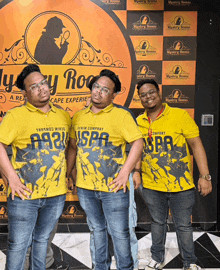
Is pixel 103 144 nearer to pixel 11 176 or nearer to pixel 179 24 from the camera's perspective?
pixel 11 176

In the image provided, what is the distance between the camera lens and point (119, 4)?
10.0 ft

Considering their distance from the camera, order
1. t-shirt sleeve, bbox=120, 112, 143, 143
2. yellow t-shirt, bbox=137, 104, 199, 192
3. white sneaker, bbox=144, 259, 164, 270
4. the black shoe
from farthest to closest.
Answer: the black shoe < white sneaker, bbox=144, 259, 164, 270 < yellow t-shirt, bbox=137, 104, 199, 192 < t-shirt sleeve, bbox=120, 112, 143, 143

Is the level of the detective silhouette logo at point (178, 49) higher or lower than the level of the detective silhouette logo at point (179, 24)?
lower

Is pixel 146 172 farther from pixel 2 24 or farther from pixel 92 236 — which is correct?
pixel 2 24

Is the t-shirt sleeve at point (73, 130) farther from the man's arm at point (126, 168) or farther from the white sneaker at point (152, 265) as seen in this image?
the white sneaker at point (152, 265)

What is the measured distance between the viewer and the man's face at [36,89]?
1714 millimetres

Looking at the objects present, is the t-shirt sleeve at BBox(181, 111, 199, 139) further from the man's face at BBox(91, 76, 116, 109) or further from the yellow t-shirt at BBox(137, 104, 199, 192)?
the man's face at BBox(91, 76, 116, 109)

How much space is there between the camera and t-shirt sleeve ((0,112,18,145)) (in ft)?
5.32

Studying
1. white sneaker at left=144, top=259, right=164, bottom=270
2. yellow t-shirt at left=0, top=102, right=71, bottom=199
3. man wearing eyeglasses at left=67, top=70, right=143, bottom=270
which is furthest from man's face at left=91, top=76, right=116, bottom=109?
white sneaker at left=144, top=259, right=164, bottom=270

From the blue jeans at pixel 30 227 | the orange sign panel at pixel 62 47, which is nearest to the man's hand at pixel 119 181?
the blue jeans at pixel 30 227

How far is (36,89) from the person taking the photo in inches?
67.5

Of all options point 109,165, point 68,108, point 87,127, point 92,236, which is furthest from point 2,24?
point 92,236

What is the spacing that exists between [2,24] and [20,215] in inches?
85.4

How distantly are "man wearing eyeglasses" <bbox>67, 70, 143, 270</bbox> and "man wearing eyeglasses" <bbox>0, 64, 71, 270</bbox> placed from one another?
14 cm
